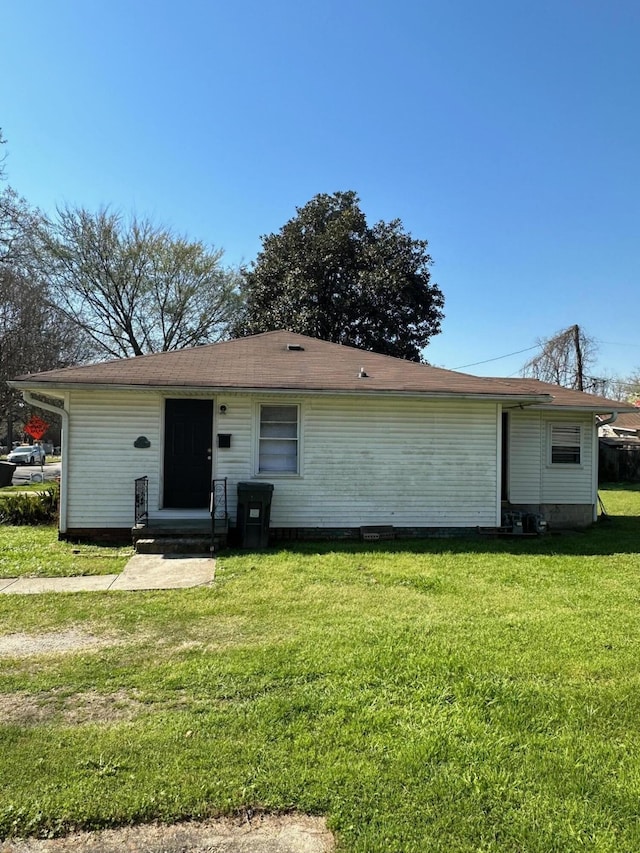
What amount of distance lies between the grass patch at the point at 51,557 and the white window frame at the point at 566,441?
28.4ft

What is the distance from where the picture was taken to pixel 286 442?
925 centimetres

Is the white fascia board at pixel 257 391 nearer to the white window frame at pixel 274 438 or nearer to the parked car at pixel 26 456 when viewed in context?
the white window frame at pixel 274 438

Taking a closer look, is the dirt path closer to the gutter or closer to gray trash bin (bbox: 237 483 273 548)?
gray trash bin (bbox: 237 483 273 548)

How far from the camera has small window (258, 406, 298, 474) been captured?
30.2 feet

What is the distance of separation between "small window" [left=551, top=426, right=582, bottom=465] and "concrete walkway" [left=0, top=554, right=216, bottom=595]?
25.7ft

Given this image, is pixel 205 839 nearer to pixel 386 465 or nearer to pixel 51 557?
pixel 51 557

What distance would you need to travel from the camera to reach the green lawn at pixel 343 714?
2367 mm

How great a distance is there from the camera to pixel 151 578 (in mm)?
6547

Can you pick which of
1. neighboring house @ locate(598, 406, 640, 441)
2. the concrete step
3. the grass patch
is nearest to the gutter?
the concrete step

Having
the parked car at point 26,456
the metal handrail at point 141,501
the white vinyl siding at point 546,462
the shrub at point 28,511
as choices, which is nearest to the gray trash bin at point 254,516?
the metal handrail at point 141,501

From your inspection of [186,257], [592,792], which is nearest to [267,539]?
[592,792]

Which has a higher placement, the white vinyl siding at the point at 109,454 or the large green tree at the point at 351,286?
the large green tree at the point at 351,286

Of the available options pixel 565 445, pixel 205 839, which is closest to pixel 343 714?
pixel 205 839

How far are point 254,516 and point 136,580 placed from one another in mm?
2266
